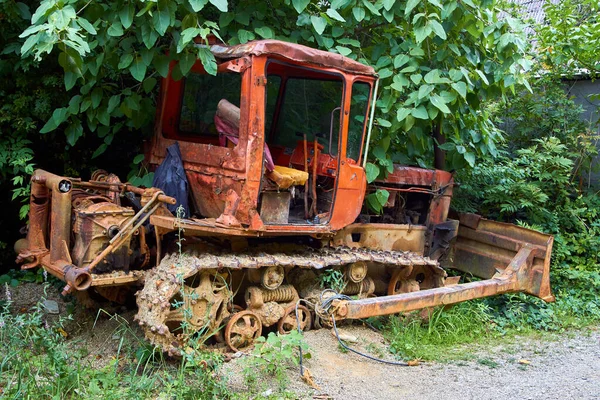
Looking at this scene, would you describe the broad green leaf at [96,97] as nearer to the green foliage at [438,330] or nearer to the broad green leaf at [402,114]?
the broad green leaf at [402,114]

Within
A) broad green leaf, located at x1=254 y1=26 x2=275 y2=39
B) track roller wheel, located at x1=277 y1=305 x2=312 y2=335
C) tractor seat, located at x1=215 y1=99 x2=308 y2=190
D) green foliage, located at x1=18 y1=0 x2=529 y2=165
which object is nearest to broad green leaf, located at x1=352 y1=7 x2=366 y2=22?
green foliage, located at x1=18 y1=0 x2=529 y2=165

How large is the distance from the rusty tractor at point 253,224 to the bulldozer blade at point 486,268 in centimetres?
2

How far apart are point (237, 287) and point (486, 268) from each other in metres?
3.08

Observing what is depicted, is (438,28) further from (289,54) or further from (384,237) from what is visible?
(384,237)

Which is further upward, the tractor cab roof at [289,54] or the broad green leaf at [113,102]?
the tractor cab roof at [289,54]

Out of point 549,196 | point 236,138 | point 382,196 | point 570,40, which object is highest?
point 570,40

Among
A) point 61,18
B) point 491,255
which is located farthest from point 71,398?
point 491,255

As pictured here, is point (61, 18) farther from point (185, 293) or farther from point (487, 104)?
point (487, 104)

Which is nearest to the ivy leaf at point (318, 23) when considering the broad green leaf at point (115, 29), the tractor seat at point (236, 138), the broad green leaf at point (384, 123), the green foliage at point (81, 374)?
the broad green leaf at point (384, 123)

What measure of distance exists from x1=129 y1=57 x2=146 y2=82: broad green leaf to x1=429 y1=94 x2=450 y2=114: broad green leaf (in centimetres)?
274

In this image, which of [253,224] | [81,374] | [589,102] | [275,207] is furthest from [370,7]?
[589,102]

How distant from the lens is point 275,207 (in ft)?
17.7

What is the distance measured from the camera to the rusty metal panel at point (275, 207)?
5324 mm

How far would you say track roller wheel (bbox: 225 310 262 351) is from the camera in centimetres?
519
